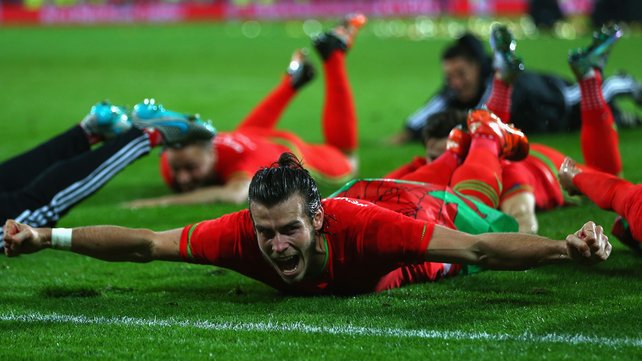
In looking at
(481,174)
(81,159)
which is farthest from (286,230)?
(81,159)

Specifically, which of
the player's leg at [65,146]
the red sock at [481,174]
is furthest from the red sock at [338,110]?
the red sock at [481,174]

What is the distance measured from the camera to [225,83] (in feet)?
52.1

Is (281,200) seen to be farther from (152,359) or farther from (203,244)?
(152,359)

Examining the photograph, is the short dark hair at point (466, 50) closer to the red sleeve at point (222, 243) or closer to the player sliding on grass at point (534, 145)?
the player sliding on grass at point (534, 145)

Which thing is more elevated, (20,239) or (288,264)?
(20,239)

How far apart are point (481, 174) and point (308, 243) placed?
64.6 inches

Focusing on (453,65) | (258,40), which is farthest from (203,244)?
A: (258,40)

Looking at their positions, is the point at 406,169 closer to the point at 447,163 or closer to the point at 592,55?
the point at 447,163

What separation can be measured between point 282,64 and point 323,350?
1494 cm

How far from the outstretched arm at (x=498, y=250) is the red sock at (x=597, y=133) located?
2.68 metres

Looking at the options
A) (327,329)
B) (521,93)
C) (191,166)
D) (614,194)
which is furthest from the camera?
(521,93)

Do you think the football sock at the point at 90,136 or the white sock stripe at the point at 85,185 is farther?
the football sock at the point at 90,136

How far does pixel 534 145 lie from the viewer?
692 centimetres

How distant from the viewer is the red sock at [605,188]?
522 cm
